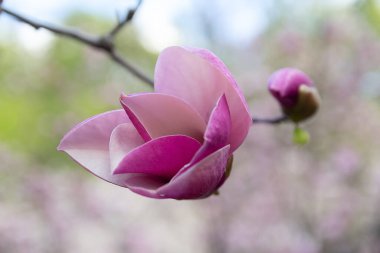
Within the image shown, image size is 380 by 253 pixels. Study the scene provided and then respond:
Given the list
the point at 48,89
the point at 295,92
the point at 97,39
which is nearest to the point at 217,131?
the point at 295,92

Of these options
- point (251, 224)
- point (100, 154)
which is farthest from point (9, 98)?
point (100, 154)

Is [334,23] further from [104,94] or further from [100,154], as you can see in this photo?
[100,154]

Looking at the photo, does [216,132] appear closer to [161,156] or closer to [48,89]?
[161,156]

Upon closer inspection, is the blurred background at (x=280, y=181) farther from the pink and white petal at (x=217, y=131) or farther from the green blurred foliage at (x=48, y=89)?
the pink and white petal at (x=217, y=131)

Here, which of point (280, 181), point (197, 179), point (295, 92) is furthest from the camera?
point (280, 181)

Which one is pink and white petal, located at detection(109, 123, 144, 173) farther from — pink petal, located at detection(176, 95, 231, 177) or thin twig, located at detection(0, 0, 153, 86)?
thin twig, located at detection(0, 0, 153, 86)

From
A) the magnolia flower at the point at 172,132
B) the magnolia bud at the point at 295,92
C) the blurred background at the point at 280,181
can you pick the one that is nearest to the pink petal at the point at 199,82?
the magnolia flower at the point at 172,132
